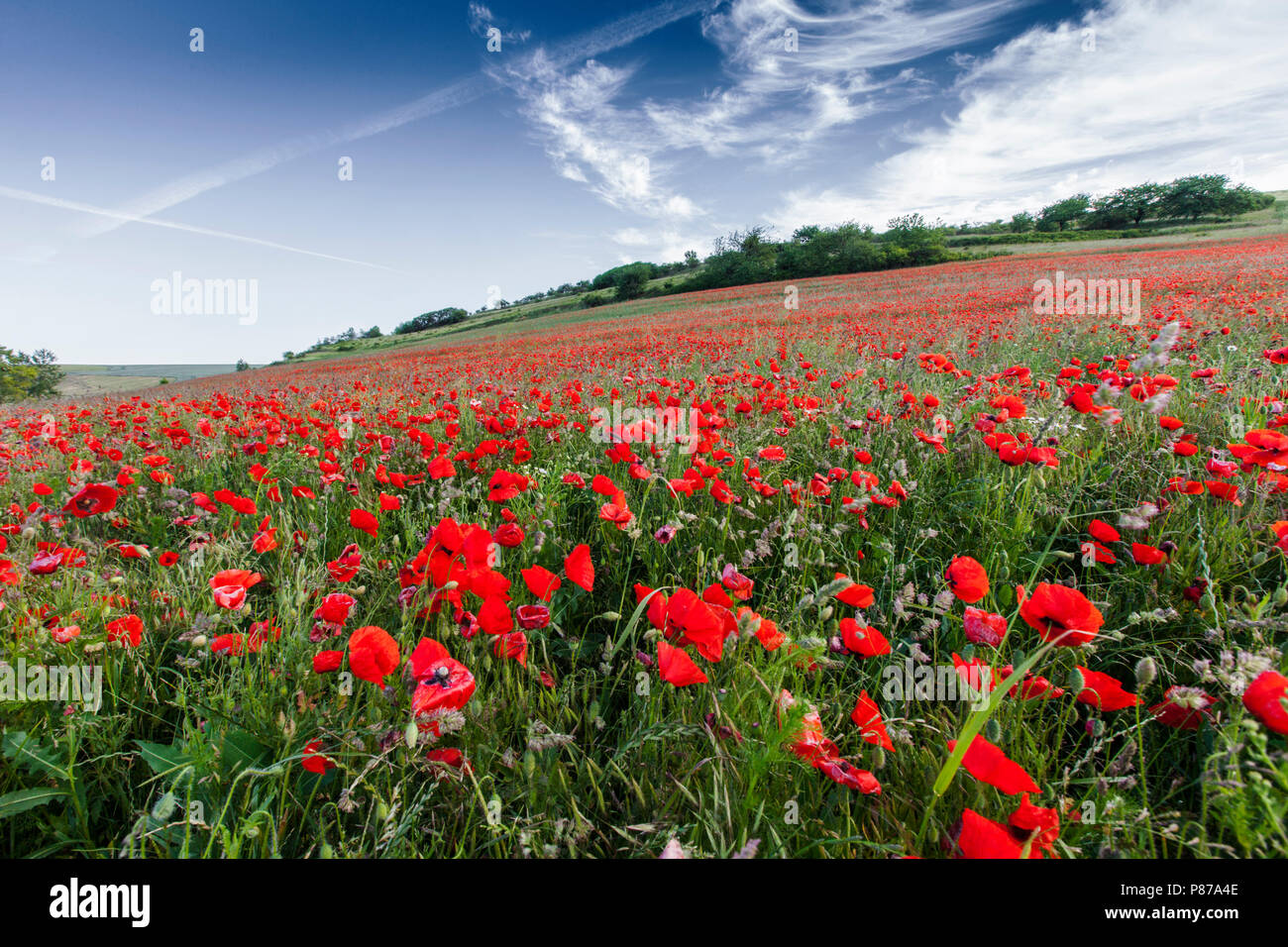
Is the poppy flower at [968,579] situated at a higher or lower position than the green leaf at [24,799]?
higher

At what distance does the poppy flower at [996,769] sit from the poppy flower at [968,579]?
39cm

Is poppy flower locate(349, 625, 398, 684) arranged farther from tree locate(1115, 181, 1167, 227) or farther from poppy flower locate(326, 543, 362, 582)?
tree locate(1115, 181, 1167, 227)

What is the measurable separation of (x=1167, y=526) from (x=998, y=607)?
0.76 metres

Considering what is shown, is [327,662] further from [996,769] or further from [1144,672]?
[1144,672]

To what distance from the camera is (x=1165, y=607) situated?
1.50 metres

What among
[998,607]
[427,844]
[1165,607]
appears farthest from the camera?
[998,607]

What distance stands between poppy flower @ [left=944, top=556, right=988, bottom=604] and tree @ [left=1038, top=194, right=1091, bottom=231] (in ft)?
261

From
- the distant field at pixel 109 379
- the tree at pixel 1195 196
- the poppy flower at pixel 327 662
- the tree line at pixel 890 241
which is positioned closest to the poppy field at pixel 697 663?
the poppy flower at pixel 327 662

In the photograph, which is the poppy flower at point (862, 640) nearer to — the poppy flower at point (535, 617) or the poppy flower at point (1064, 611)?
the poppy flower at point (1064, 611)

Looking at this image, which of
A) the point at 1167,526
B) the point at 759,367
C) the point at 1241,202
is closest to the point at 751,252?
the point at 1241,202

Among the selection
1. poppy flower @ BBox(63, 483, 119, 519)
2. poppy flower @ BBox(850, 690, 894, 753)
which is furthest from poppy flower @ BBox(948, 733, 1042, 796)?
poppy flower @ BBox(63, 483, 119, 519)

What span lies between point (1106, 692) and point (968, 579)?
1.02 ft

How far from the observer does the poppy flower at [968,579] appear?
1204mm
